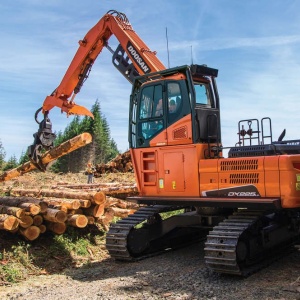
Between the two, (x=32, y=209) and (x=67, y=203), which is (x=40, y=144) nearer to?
(x=67, y=203)

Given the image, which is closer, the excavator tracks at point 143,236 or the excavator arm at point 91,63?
the excavator tracks at point 143,236

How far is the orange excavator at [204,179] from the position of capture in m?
7.09

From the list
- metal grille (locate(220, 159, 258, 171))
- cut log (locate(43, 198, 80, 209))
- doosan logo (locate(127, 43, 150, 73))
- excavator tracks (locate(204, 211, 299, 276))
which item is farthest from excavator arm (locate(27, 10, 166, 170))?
excavator tracks (locate(204, 211, 299, 276))

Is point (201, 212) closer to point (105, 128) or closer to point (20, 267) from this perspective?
point (20, 267)

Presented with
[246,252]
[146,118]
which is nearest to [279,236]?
[246,252]

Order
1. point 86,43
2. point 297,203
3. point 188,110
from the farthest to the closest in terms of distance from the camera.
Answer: point 86,43 → point 188,110 → point 297,203

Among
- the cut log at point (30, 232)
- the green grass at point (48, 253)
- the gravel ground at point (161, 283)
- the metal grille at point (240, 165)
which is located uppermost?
the metal grille at point (240, 165)

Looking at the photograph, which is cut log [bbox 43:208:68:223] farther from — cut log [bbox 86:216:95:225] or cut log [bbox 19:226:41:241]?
cut log [bbox 86:216:95:225]

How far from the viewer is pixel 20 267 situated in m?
8.34

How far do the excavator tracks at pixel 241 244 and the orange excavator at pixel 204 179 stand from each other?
16 millimetres

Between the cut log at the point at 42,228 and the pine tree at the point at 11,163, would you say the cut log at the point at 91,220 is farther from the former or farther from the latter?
the pine tree at the point at 11,163

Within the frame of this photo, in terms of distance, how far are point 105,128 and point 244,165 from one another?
5660cm

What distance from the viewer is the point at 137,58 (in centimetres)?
1070

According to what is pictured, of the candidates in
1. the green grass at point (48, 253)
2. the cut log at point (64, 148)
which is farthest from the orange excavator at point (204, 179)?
the cut log at point (64, 148)
